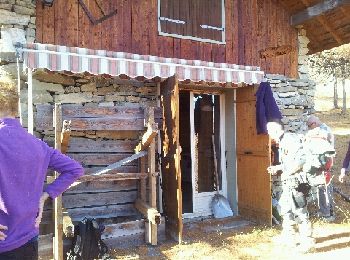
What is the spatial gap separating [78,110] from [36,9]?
192 cm

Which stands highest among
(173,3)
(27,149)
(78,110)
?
(173,3)

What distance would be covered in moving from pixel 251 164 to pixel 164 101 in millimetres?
2450

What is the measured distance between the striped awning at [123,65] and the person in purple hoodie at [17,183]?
349cm

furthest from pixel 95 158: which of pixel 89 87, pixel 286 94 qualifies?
pixel 286 94

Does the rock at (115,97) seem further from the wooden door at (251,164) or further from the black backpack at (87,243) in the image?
the wooden door at (251,164)

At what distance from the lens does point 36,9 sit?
20.6 ft

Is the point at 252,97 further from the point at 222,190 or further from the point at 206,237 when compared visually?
the point at 206,237

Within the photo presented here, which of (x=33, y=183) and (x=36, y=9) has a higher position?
(x=36, y=9)

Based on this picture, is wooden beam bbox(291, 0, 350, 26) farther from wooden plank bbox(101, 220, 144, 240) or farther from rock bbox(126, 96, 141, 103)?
wooden plank bbox(101, 220, 144, 240)

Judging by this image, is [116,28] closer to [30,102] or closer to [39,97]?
[39,97]

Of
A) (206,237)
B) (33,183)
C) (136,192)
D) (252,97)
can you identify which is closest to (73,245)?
(136,192)

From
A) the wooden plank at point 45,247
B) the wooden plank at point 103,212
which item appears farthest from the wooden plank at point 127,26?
the wooden plank at point 45,247

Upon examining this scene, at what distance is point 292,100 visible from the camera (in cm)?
876

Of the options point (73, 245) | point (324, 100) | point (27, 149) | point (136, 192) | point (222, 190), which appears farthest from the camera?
point (324, 100)
